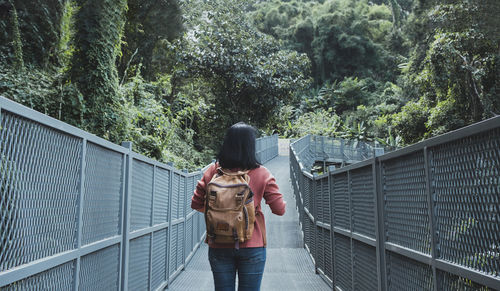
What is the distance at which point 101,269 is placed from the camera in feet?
10.2

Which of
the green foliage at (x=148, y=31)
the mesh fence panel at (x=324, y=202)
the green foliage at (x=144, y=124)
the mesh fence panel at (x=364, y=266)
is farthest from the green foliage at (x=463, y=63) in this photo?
the mesh fence panel at (x=364, y=266)

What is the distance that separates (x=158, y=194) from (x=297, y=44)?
47.9 m

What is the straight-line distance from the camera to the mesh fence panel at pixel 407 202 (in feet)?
8.38

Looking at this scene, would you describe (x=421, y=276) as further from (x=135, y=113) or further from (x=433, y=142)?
(x=135, y=113)

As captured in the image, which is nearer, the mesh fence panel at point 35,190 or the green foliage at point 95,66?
the mesh fence panel at point 35,190

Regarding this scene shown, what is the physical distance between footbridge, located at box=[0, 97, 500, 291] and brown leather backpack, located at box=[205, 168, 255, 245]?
0.81m

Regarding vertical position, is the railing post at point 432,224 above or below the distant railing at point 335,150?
below

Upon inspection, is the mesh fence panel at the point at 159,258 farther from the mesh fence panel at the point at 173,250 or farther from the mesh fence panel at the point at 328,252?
the mesh fence panel at the point at 328,252

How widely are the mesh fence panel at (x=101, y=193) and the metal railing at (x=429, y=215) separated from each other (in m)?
2.08

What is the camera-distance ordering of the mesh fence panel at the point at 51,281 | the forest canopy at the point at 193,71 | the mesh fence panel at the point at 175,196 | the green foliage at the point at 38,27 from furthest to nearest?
the green foliage at the point at 38,27 < the forest canopy at the point at 193,71 < the mesh fence panel at the point at 175,196 < the mesh fence panel at the point at 51,281

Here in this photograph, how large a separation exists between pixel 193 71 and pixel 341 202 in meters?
15.8

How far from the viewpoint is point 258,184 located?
3041 millimetres

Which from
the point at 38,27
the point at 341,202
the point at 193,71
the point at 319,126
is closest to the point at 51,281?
the point at 341,202

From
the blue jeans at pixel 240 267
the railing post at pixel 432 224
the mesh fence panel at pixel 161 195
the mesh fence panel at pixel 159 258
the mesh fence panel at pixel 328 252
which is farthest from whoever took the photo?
the mesh fence panel at pixel 328 252
